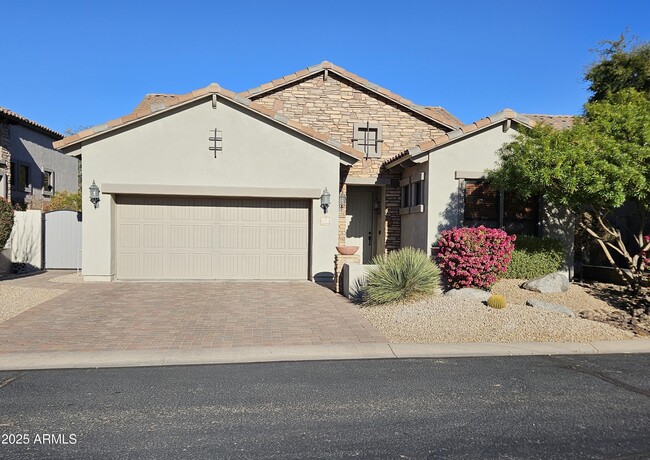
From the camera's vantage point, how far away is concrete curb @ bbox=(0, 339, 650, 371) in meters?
6.19

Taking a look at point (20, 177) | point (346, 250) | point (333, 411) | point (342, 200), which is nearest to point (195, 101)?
point (342, 200)

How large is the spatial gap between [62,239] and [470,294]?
12.5m

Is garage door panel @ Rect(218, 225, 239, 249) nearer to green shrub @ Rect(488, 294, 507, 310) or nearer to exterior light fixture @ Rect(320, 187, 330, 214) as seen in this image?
exterior light fixture @ Rect(320, 187, 330, 214)

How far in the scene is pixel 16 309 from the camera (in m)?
9.10

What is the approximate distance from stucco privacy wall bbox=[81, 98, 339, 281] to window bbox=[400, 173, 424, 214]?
2262mm

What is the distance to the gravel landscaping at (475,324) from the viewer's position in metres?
7.59

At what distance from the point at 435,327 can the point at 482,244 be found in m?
2.90

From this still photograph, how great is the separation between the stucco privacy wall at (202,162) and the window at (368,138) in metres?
2.93

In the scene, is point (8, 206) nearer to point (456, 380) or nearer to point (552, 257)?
point (456, 380)

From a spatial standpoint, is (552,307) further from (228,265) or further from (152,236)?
(152,236)

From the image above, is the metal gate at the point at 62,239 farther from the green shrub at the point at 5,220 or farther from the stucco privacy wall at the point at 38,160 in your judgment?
the stucco privacy wall at the point at 38,160

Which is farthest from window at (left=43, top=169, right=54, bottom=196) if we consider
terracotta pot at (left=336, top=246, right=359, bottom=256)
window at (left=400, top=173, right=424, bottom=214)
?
terracotta pot at (left=336, top=246, right=359, bottom=256)

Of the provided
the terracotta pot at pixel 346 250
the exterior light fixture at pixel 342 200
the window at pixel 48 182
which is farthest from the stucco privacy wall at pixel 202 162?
the window at pixel 48 182

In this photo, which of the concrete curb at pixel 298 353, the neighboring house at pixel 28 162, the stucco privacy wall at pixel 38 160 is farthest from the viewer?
the stucco privacy wall at pixel 38 160
